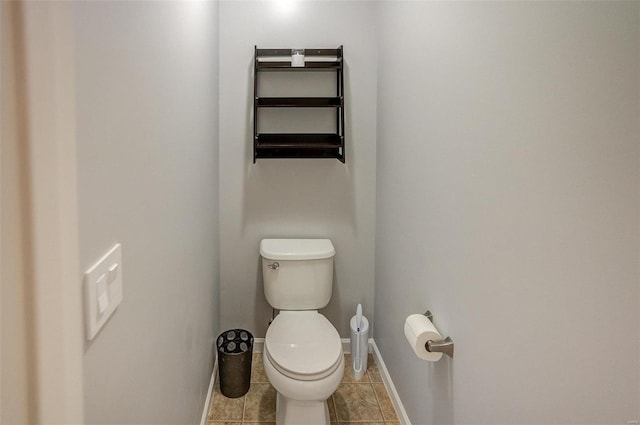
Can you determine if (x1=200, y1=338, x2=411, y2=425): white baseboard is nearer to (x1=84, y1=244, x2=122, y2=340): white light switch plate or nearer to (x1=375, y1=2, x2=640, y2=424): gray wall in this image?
(x1=375, y1=2, x2=640, y2=424): gray wall

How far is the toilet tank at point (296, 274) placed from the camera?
7.98 feet

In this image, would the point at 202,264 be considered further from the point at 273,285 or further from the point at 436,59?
the point at 436,59

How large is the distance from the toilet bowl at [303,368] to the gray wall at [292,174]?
548mm

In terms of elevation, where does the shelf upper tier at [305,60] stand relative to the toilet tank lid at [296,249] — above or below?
above

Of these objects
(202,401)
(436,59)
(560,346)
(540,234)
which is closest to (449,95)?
(436,59)

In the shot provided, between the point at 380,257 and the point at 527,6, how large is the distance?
1.69 m

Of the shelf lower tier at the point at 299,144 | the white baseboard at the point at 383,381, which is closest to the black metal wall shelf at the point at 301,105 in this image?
the shelf lower tier at the point at 299,144

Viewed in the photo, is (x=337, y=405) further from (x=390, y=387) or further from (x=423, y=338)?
(x=423, y=338)

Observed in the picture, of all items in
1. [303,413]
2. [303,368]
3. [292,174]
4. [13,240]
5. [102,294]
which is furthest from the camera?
[292,174]

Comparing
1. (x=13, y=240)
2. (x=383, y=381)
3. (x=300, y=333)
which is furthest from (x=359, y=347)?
(x=13, y=240)

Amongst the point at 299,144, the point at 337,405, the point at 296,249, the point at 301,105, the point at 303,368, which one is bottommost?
the point at 337,405

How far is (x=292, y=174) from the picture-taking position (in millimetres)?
2598

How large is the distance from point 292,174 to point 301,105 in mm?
394

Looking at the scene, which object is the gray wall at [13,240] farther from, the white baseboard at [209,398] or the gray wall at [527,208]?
the white baseboard at [209,398]
